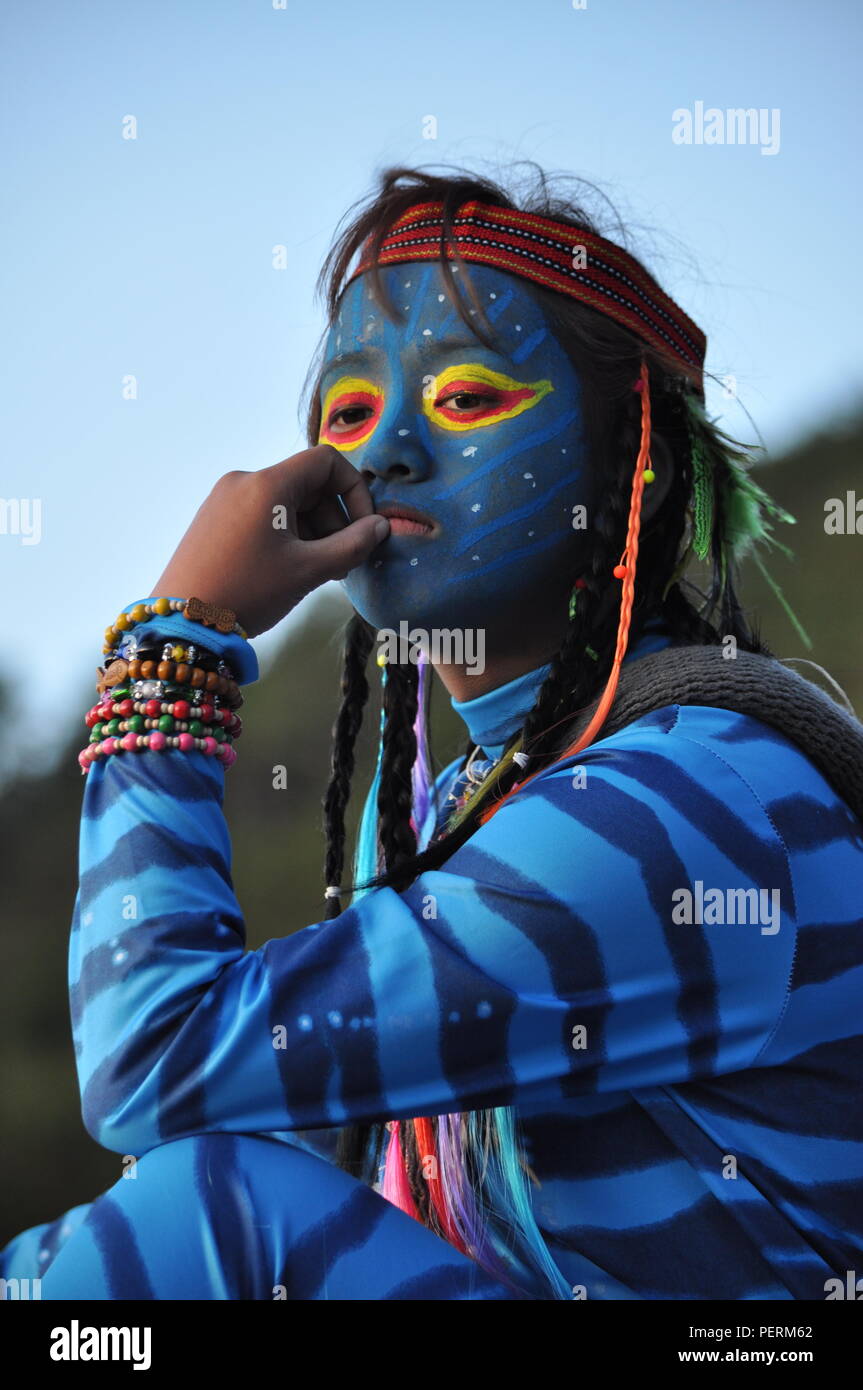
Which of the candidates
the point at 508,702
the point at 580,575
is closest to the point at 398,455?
the point at 580,575

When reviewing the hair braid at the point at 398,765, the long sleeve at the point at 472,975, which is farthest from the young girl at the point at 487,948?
the hair braid at the point at 398,765

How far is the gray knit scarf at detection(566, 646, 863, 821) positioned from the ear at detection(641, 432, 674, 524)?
0.45m

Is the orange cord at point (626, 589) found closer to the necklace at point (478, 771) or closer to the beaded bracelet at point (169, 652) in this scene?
the necklace at point (478, 771)

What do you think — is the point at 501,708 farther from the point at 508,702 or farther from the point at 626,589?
the point at 626,589

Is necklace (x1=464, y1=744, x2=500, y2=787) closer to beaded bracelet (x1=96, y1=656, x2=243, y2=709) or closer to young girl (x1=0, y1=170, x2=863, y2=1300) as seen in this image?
young girl (x1=0, y1=170, x2=863, y2=1300)

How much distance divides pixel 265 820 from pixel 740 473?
5.62 m

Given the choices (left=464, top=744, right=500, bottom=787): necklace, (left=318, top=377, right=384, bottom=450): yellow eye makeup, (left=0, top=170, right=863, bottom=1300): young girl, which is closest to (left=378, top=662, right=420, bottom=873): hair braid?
(left=464, top=744, right=500, bottom=787): necklace

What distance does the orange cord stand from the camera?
1.79m

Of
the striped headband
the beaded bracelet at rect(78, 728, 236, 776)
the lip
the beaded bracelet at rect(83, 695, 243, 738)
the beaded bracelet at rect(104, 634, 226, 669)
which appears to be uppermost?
the striped headband

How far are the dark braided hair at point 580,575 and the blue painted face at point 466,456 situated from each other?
0.03m

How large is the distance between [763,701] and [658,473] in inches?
26.5

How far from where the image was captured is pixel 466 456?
200cm
